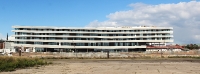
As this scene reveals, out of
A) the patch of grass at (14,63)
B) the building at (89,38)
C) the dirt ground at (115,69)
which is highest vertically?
the building at (89,38)

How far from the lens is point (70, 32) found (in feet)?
502

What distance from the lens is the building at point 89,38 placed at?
5950 inches

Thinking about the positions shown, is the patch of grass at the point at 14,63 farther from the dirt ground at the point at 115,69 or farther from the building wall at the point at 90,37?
the building wall at the point at 90,37

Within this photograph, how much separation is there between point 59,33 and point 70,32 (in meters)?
5.95

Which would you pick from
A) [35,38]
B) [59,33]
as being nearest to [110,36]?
[59,33]

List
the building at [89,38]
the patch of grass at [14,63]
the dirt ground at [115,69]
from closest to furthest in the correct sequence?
the dirt ground at [115,69] → the patch of grass at [14,63] → the building at [89,38]

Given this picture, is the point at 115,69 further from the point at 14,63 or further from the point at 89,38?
the point at 89,38

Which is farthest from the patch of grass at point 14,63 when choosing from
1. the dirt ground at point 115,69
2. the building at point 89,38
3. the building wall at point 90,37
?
the building wall at point 90,37

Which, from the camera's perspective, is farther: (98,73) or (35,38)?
(35,38)

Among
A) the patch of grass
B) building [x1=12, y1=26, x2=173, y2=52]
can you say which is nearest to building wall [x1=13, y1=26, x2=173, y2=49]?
building [x1=12, y1=26, x2=173, y2=52]

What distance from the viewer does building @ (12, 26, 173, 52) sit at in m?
151

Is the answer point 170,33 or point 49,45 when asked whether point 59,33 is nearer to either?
point 49,45

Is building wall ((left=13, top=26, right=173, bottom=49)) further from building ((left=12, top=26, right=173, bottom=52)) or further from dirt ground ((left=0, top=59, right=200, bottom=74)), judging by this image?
dirt ground ((left=0, top=59, right=200, bottom=74))

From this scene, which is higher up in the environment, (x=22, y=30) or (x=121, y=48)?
(x=22, y=30)
